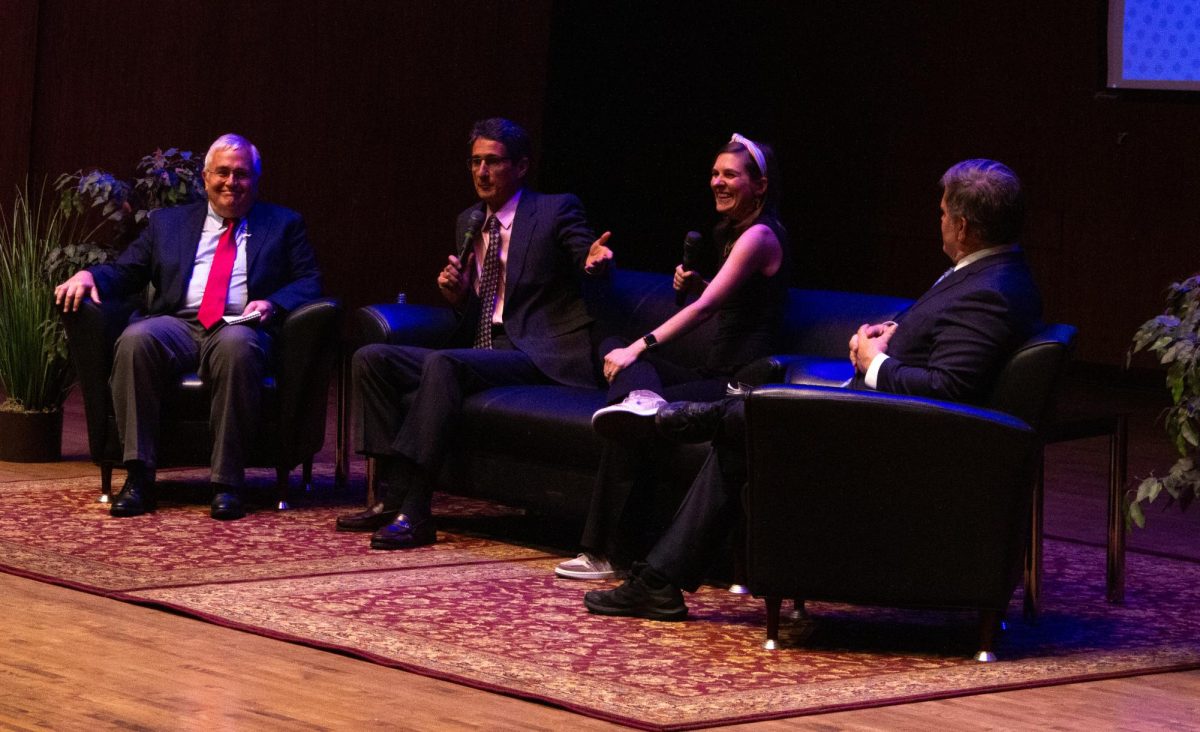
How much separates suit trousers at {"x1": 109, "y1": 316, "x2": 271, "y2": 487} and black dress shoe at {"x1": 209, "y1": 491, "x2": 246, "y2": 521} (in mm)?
42

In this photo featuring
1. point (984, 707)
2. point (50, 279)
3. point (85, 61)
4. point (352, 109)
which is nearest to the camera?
point (984, 707)

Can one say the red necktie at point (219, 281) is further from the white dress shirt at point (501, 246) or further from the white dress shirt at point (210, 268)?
the white dress shirt at point (501, 246)

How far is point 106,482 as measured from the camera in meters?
5.47

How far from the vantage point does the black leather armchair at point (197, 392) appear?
5.43 meters

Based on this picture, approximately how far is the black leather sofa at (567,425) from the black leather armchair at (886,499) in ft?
2.18

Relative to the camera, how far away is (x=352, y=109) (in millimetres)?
9195

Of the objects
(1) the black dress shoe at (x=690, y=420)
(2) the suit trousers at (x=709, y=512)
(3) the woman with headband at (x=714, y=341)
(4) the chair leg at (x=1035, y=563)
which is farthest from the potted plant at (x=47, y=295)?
(4) the chair leg at (x=1035, y=563)

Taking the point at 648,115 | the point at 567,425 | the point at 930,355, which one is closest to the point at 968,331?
the point at 930,355

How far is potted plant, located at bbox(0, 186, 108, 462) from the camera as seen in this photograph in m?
5.98

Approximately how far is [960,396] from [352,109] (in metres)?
5.77

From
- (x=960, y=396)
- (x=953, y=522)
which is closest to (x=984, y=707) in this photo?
(x=953, y=522)

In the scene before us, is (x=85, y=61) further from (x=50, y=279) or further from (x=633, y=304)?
(x=633, y=304)

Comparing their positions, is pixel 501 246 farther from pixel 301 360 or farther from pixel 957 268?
pixel 957 268

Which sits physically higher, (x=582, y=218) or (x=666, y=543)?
(x=582, y=218)
